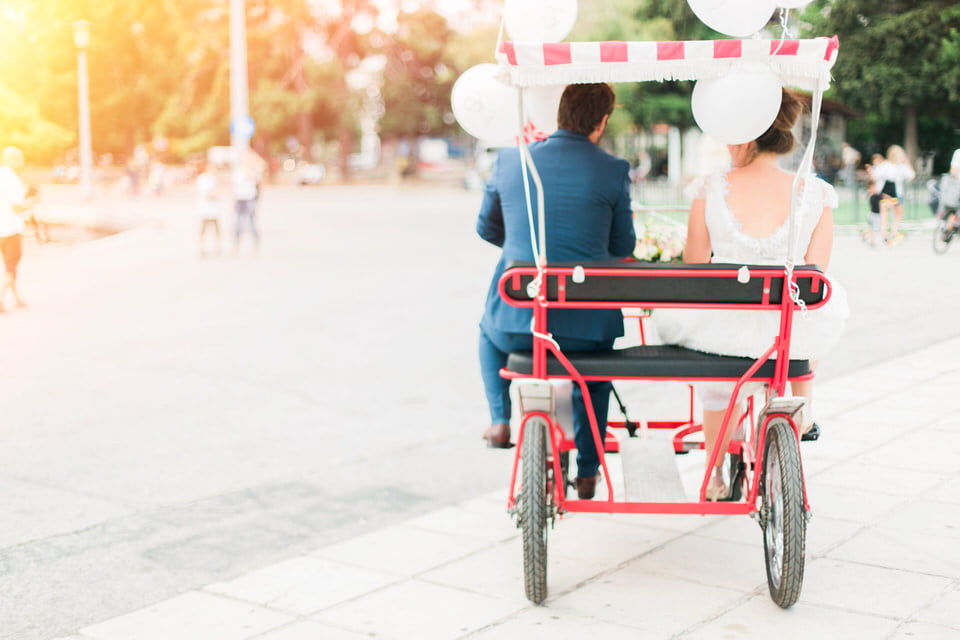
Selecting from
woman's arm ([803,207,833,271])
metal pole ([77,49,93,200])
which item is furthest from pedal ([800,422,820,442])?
metal pole ([77,49,93,200])

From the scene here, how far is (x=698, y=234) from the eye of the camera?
4.44 m

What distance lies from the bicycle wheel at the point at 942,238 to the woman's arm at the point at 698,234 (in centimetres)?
1631

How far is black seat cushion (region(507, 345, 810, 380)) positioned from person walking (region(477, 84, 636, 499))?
140 mm

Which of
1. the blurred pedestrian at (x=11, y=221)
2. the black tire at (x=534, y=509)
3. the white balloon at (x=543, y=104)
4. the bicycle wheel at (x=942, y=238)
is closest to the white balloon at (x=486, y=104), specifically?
the white balloon at (x=543, y=104)

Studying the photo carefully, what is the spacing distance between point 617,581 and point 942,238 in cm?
1692

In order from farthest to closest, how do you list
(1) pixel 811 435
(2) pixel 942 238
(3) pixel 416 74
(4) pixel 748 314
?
(3) pixel 416 74 < (2) pixel 942 238 < (1) pixel 811 435 < (4) pixel 748 314

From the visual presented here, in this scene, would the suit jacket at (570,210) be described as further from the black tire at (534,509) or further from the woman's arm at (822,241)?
the woman's arm at (822,241)

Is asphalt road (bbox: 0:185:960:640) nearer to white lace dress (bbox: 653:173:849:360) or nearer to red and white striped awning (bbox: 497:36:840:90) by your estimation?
white lace dress (bbox: 653:173:849:360)

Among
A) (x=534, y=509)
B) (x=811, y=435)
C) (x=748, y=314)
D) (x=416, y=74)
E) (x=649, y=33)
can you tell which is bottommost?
(x=534, y=509)

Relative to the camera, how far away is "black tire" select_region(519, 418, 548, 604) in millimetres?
3826

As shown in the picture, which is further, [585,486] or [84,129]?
[84,129]

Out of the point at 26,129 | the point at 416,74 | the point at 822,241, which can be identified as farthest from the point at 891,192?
the point at 416,74

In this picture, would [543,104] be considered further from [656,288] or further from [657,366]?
[657,366]

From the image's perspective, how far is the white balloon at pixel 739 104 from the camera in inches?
156
